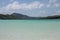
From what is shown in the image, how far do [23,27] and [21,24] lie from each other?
0.04 meters

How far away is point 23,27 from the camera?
52.2 inches

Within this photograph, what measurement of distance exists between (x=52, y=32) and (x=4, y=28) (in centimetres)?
51

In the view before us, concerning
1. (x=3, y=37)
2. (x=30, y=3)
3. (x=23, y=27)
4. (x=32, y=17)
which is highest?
(x=30, y=3)

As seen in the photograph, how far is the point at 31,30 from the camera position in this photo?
51.7 inches

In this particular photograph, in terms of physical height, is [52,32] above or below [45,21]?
below

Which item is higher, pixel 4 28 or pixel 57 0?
pixel 57 0

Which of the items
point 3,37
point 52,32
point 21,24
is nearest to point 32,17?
point 21,24

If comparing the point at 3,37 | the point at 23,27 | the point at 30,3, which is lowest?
the point at 3,37

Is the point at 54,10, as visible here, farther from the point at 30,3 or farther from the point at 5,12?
the point at 5,12

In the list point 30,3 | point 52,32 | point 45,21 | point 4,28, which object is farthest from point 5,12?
point 52,32

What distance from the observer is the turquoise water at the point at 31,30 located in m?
1.30

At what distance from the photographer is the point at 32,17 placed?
1.31m

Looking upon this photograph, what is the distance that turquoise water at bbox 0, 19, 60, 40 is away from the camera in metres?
1.30

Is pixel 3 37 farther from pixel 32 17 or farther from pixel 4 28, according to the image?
pixel 32 17
